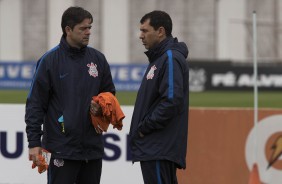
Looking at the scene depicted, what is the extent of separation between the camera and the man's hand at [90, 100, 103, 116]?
5422 millimetres

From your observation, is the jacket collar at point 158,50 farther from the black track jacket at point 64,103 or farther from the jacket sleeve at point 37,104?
the jacket sleeve at point 37,104

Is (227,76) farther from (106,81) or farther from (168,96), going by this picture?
(168,96)

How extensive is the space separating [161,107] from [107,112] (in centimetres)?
45

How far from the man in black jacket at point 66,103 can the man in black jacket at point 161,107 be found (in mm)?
377

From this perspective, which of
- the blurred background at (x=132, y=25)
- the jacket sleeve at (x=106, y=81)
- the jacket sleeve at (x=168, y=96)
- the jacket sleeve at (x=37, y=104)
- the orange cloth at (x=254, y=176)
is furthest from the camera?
the blurred background at (x=132, y=25)

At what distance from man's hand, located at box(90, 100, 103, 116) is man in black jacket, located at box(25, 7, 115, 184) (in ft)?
0.25

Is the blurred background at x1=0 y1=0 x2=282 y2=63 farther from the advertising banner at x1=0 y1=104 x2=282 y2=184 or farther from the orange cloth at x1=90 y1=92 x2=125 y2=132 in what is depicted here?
the orange cloth at x1=90 y1=92 x2=125 y2=132

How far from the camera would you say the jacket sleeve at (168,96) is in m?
5.25

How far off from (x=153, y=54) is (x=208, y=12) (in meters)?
31.8

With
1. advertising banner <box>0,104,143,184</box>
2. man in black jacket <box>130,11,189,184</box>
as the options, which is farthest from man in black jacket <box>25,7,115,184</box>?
advertising banner <box>0,104,143,184</box>

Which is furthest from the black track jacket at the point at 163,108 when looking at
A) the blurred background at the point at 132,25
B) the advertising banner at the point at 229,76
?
the blurred background at the point at 132,25

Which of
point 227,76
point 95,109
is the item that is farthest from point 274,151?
point 227,76

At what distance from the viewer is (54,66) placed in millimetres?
5516

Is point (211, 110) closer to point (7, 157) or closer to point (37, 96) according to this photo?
point (7, 157)
